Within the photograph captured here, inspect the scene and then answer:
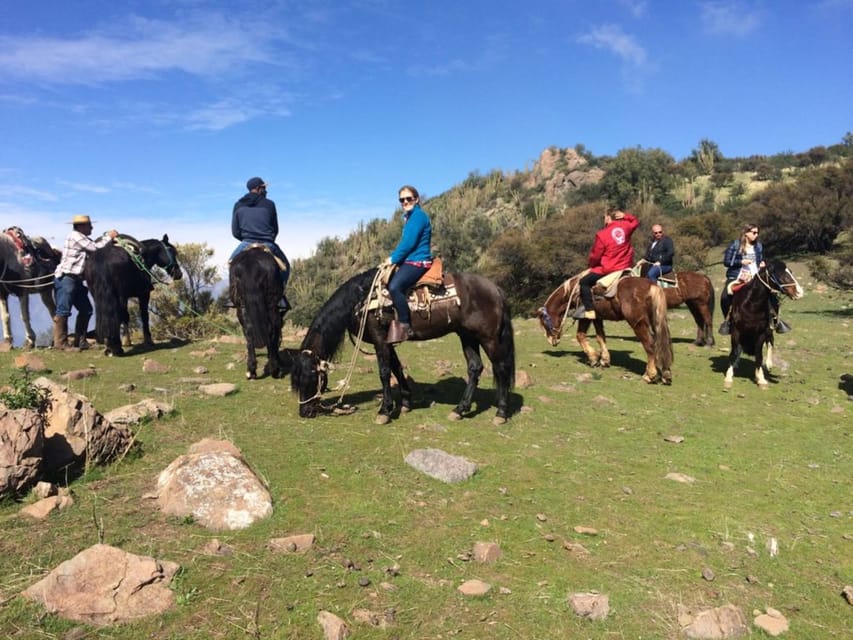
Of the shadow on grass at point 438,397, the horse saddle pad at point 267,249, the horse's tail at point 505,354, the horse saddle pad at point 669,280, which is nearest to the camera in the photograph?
the horse's tail at point 505,354

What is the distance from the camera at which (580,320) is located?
34.4ft

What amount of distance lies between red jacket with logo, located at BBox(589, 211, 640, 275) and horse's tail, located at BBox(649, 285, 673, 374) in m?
0.87

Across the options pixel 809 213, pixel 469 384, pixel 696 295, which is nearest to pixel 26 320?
pixel 469 384

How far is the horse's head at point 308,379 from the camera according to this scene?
21.1 feet

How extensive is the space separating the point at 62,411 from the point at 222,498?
1.76 meters

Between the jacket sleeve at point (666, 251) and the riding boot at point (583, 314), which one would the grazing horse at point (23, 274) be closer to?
the riding boot at point (583, 314)

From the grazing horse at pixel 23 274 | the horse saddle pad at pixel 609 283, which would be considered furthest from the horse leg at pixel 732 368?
the grazing horse at pixel 23 274

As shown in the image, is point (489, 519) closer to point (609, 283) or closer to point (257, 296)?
point (257, 296)

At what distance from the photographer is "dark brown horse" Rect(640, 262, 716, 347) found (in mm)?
11984

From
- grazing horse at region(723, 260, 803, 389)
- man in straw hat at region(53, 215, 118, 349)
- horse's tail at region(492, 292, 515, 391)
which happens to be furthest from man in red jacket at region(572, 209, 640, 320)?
man in straw hat at region(53, 215, 118, 349)

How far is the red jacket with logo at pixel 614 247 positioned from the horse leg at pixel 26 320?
11275 millimetres

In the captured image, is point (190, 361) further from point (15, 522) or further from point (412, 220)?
point (15, 522)

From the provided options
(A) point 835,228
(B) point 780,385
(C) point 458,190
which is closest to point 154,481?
(B) point 780,385

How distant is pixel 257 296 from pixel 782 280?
836 cm
